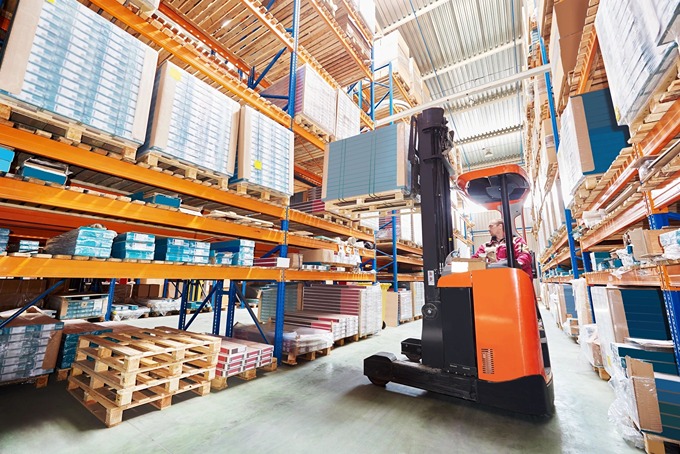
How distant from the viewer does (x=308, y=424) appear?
8.14ft

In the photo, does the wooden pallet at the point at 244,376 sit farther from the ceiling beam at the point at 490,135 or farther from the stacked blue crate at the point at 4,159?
the ceiling beam at the point at 490,135

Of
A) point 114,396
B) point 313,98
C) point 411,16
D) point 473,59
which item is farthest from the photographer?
point 473,59

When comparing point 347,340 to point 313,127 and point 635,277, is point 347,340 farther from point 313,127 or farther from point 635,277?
point 635,277

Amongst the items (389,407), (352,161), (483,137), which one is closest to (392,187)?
(352,161)

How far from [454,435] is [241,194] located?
333 centimetres

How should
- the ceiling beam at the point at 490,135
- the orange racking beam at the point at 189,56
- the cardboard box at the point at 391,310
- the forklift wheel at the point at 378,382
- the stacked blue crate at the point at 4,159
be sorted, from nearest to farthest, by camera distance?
1. the stacked blue crate at the point at 4,159
2. the orange racking beam at the point at 189,56
3. the forklift wheel at the point at 378,382
4. the cardboard box at the point at 391,310
5. the ceiling beam at the point at 490,135

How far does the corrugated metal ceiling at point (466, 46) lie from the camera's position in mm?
9703

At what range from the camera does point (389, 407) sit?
113 inches

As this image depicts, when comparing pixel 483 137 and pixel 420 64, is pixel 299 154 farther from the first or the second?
pixel 483 137

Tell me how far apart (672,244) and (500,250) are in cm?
165

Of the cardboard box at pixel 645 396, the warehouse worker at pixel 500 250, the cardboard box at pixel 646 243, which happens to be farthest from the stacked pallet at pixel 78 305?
the cardboard box at pixel 646 243

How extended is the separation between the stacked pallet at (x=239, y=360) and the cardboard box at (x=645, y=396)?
140 inches

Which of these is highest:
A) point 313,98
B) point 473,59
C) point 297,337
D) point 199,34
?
point 473,59

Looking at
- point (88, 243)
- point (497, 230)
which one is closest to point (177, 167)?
point (88, 243)
